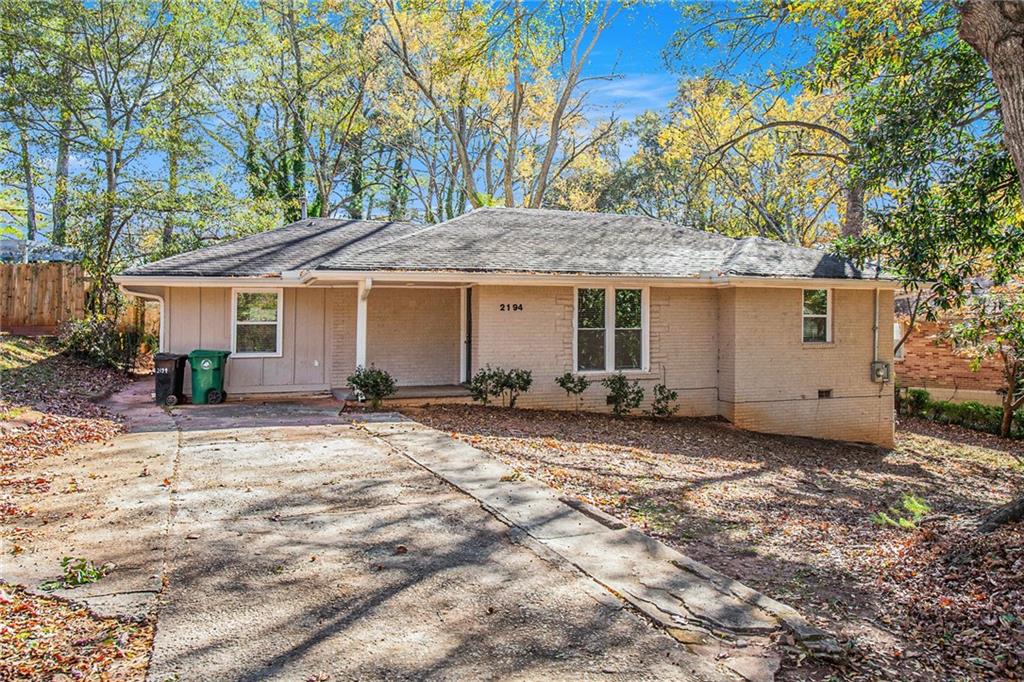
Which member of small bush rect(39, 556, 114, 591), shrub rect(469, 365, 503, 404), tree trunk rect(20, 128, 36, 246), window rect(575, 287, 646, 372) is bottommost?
small bush rect(39, 556, 114, 591)

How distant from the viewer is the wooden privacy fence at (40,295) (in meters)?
19.5

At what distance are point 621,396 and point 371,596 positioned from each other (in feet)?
31.1

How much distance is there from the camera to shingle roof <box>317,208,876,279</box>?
1198 centimetres

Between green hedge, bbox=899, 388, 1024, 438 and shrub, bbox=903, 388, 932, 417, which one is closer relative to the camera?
green hedge, bbox=899, 388, 1024, 438

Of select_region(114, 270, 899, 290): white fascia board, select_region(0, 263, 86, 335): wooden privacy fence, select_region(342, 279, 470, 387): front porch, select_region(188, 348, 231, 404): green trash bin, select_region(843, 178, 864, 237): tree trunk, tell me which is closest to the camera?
select_region(114, 270, 899, 290): white fascia board

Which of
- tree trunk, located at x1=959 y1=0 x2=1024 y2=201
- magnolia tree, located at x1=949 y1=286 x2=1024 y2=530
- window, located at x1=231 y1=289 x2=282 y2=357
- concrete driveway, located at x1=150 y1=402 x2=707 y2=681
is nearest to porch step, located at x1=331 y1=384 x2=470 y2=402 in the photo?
window, located at x1=231 y1=289 x2=282 y2=357

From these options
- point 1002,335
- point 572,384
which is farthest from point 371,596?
point 1002,335

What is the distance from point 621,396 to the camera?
42.3 feet

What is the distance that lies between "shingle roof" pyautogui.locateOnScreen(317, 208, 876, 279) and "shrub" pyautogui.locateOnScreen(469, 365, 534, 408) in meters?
1.90

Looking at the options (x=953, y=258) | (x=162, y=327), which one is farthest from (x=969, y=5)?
(x=162, y=327)

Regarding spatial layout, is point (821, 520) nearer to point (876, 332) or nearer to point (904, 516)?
point (904, 516)

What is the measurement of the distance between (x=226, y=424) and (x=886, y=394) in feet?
43.7

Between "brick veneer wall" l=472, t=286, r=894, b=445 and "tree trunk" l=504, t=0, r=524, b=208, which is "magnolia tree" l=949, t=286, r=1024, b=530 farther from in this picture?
"tree trunk" l=504, t=0, r=524, b=208

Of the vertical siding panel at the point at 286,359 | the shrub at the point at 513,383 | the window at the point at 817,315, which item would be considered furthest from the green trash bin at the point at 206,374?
the window at the point at 817,315
